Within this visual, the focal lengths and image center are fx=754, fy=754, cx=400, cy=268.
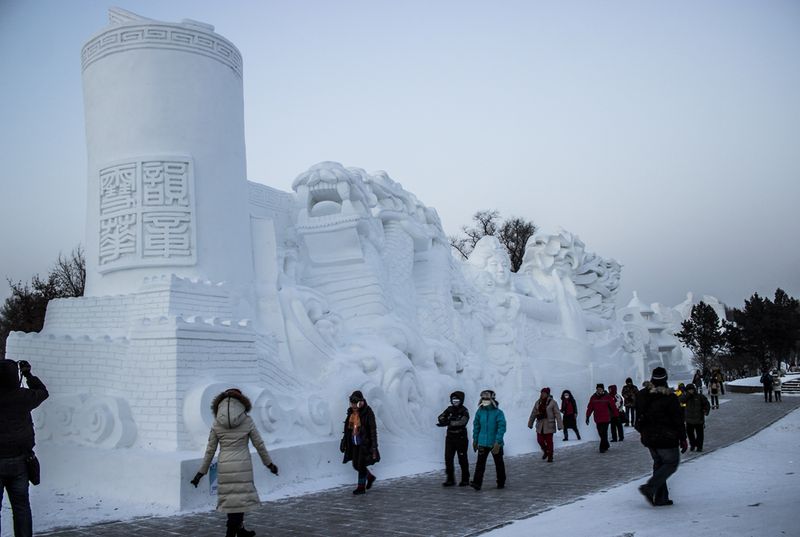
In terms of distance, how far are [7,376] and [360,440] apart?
3999 millimetres

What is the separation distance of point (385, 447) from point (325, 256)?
361 centimetres

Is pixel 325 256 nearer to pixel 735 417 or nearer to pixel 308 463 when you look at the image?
Answer: pixel 308 463

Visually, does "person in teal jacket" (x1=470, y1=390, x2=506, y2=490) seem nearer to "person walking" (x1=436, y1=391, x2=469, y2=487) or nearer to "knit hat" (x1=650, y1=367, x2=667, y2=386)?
"person walking" (x1=436, y1=391, x2=469, y2=487)

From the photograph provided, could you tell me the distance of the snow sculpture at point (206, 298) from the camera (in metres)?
8.10

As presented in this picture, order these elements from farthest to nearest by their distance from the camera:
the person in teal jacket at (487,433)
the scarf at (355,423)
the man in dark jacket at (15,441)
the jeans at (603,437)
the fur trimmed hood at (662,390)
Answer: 1. the jeans at (603,437)
2. the scarf at (355,423)
3. the person in teal jacket at (487,433)
4. the fur trimmed hood at (662,390)
5. the man in dark jacket at (15,441)

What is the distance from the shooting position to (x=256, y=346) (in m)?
9.43

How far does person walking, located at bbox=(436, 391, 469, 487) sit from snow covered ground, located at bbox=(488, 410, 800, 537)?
1529 millimetres

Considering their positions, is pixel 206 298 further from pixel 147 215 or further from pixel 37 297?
pixel 37 297

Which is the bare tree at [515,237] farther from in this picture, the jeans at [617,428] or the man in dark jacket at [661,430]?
the man in dark jacket at [661,430]

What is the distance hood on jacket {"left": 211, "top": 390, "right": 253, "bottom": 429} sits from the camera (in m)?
Result: 5.38

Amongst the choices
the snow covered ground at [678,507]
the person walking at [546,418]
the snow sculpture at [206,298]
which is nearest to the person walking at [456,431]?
the snow covered ground at [678,507]

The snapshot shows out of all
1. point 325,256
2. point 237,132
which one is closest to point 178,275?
point 237,132

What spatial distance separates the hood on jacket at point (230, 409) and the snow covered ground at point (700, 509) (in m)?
2.19

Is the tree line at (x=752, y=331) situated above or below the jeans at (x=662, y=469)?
above
